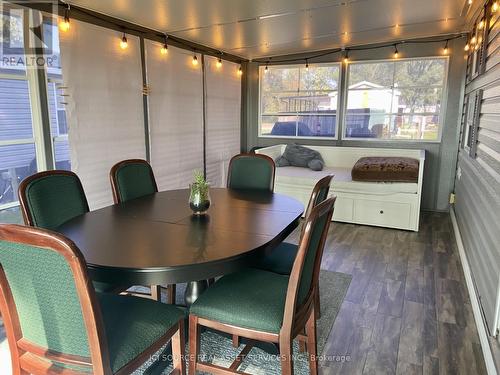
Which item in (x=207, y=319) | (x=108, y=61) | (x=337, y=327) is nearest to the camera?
(x=207, y=319)

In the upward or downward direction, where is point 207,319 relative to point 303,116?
downward

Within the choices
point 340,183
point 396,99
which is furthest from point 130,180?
point 396,99

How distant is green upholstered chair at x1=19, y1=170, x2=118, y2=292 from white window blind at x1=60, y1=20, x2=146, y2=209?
45.8 inches

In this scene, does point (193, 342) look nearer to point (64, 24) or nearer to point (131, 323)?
point (131, 323)

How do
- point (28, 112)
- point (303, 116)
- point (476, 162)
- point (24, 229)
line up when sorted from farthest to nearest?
point (303, 116) → point (476, 162) → point (28, 112) → point (24, 229)

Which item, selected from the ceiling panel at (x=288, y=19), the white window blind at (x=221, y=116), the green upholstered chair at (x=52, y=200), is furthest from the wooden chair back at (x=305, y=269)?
the white window blind at (x=221, y=116)

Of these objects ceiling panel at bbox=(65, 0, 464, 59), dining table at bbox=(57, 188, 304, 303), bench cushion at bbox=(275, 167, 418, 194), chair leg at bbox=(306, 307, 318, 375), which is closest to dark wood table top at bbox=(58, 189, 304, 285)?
dining table at bbox=(57, 188, 304, 303)

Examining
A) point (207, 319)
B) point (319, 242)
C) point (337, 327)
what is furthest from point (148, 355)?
point (337, 327)

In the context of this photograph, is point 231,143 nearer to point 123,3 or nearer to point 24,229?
point 123,3

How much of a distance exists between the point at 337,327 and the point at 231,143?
4045mm

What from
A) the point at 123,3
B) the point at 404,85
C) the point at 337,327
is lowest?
the point at 337,327

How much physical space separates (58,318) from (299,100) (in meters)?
5.23

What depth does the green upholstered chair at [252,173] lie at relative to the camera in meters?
3.03

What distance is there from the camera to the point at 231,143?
5957 mm
